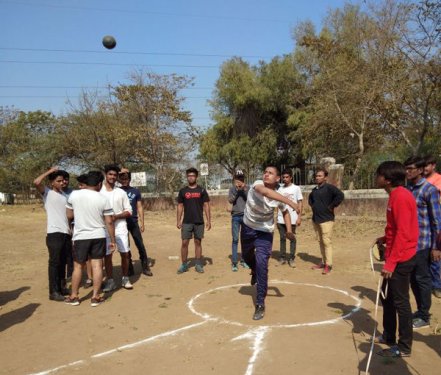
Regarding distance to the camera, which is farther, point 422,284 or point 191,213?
point 191,213

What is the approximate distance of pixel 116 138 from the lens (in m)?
25.2

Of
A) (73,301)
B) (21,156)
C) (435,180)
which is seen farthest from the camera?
(21,156)

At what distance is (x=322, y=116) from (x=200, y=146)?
10419 mm

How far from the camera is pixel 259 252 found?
18.7ft

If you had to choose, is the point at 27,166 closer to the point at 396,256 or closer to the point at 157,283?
the point at 157,283

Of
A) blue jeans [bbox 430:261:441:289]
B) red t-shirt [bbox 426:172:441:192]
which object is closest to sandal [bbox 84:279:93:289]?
blue jeans [bbox 430:261:441:289]

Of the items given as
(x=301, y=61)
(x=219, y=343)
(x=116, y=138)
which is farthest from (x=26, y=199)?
(x=219, y=343)

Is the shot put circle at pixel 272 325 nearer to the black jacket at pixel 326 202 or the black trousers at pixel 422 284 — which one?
the black trousers at pixel 422 284

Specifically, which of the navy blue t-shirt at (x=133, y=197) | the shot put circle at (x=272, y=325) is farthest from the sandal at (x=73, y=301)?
the navy blue t-shirt at (x=133, y=197)

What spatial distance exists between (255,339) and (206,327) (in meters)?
0.71

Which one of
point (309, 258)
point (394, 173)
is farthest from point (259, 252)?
point (309, 258)

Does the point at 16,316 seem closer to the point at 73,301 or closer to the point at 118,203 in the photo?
the point at 73,301

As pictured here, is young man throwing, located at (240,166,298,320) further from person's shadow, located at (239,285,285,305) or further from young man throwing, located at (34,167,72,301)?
young man throwing, located at (34,167,72,301)

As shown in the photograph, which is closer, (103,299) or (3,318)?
(3,318)
